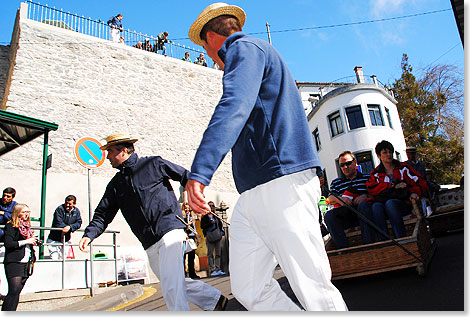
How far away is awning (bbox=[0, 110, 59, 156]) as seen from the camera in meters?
7.12

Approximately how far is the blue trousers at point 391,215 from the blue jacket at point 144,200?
2282 millimetres

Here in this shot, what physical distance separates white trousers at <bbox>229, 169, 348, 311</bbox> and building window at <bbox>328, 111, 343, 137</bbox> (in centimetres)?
2522

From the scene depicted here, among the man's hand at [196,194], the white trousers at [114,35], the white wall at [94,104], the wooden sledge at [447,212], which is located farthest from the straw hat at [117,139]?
the white trousers at [114,35]

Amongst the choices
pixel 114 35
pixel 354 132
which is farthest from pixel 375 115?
pixel 114 35

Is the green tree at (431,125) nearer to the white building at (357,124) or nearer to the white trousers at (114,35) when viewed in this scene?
the white building at (357,124)

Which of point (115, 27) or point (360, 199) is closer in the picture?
point (360, 199)

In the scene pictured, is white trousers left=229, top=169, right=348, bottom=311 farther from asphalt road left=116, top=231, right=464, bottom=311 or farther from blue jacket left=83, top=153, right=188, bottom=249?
blue jacket left=83, top=153, right=188, bottom=249

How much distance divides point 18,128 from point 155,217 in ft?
18.3

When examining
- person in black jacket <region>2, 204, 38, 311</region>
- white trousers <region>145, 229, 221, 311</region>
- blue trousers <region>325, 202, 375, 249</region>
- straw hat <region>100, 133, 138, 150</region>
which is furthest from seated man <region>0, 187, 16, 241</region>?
blue trousers <region>325, 202, 375, 249</region>

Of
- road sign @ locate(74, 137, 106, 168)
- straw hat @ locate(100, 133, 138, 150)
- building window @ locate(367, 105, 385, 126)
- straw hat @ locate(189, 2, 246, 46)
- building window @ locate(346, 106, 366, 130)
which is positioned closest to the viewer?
straw hat @ locate(189, 2, 246, 46)

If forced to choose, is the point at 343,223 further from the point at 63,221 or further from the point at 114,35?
the point at 114,35

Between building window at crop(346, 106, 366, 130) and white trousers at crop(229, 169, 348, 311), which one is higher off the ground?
building window at crop(346, 106, 366, 130)

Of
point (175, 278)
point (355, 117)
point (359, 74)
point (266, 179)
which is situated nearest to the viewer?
point (266, 179)

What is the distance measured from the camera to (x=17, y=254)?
4977mm
